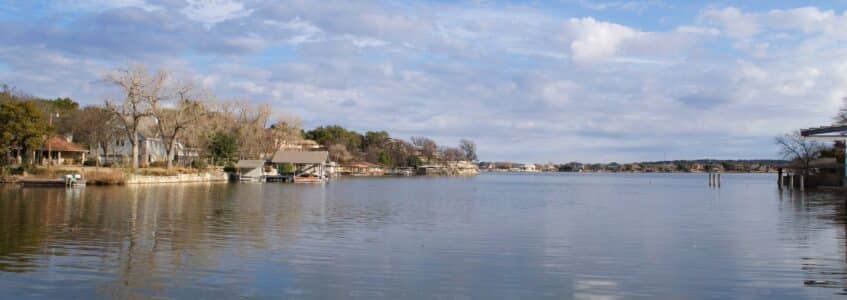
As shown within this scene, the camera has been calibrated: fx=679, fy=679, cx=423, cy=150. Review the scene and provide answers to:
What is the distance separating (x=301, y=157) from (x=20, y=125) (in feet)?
121

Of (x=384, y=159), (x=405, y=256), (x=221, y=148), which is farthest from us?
(x=384, y=159)

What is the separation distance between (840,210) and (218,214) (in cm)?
2789

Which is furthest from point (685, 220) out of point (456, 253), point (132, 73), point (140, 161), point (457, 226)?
point (140, 161)

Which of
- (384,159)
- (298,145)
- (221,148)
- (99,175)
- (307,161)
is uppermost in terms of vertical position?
(298,145)

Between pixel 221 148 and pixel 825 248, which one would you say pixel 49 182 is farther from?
pixel 825 248

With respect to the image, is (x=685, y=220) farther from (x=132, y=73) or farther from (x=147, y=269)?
(x=132, y=73)

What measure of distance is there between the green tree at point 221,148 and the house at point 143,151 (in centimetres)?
320

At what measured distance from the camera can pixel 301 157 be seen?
8244 cm

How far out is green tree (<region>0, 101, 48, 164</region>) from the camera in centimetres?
4841

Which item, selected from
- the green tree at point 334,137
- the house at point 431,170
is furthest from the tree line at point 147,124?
the house at point 431,170

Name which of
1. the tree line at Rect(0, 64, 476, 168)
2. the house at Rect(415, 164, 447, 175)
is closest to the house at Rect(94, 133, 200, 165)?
the tree line at Rect(0, 64, 476, 168)

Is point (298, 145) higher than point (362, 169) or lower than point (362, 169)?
higher

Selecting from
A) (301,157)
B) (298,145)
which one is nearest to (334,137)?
(298,145)

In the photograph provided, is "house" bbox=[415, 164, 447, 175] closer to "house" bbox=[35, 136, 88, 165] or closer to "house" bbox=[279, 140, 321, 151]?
"house" bbox=[279, 140, 321, 151]
